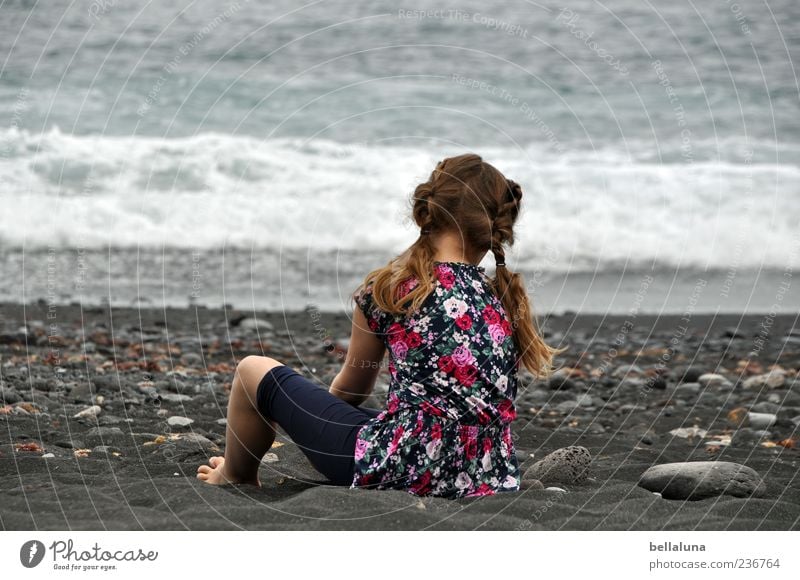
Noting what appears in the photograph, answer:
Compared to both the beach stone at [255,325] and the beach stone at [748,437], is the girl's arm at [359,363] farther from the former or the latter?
the beach stone at [255,325]

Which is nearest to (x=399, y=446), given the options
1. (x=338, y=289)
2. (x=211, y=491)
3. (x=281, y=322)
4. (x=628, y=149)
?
(x=211, y=491)

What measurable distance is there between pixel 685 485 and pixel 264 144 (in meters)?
11.1

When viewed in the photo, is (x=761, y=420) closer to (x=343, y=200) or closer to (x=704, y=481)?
(x=704, y=481)

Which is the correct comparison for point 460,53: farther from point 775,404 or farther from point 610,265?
point 775,404

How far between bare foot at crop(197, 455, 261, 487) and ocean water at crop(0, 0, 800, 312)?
20.3ft

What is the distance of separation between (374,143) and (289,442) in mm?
9050

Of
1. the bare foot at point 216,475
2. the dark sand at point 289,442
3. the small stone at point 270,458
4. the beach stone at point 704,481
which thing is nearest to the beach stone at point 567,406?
the dark sand at point 289,442

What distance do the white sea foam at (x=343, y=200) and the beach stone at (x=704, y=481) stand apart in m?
7.81

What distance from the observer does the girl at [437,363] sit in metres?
3.88

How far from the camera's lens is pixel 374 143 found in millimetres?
13977

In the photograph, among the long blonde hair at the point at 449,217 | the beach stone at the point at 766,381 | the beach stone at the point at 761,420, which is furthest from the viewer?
the beach stone at the point at 766,381

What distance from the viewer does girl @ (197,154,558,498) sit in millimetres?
3875

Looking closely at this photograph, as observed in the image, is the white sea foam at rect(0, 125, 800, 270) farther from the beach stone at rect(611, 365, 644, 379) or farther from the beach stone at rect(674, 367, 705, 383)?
the beach stone at rect(674, 367, 705, 383)

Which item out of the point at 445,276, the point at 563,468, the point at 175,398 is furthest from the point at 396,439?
the point at 175,398
